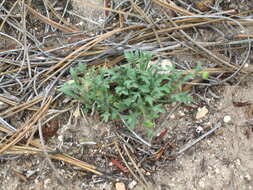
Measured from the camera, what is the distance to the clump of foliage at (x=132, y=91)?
1899 mm

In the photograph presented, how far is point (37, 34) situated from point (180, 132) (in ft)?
4.47

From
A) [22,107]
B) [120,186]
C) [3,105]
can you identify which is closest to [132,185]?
[120,186]

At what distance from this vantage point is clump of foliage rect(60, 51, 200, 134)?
1.90 m

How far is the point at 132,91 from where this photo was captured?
1.99 meters

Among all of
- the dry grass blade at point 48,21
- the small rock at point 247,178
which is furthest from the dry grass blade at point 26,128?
the small rock at point 247,178

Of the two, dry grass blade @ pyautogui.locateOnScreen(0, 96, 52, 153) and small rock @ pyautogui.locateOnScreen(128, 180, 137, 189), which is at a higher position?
dry grass blade @ pyautogui.locateOnScreen(0, 96, 52, 153)

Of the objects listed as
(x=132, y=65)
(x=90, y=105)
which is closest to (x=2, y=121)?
(x=90, y=105)

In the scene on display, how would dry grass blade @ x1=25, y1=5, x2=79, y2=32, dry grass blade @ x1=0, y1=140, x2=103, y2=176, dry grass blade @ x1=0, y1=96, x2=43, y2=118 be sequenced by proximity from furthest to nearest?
1. dry grass blade @ x1=25, y1=5, x2=79, y2=32
2. dry grass blade @ x1=0, y1=96, x2=43, y2=118
3. dry grass blade @ x1=0, y1=140, x2=103, y2=176

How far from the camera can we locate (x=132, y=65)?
213 cm

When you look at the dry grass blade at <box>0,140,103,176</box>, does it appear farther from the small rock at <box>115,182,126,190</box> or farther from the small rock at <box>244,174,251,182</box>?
the small rock at <box>244,174,251,182</box>

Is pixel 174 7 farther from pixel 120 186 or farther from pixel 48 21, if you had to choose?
pixel 120 186

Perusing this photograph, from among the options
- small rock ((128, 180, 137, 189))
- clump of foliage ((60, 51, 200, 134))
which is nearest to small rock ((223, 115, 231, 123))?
clump of foliage ((60, 51, 200, 134))

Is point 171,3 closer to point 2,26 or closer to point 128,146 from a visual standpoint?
point 128,146

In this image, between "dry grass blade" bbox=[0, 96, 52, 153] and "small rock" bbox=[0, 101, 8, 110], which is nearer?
"dry grass blade" bbox=[0, 96, 52, 153]
